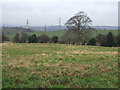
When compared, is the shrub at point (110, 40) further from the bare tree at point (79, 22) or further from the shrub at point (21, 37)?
the shrub at point (21, 37)

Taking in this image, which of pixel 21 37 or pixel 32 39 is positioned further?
pixel 21 37

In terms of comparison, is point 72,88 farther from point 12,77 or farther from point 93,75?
point 12,77

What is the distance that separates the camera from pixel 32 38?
40.6 m

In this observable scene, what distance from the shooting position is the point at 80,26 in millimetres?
39625

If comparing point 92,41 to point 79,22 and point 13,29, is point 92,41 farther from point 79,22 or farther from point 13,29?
point 13,29

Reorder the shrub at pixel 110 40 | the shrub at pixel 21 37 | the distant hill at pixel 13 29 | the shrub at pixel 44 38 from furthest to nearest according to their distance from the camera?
the shrub at pixel 44 38 < the shrub at pixel 21 37 < the distant hill at pixel 13 29 < the shrub at pixel 110 40

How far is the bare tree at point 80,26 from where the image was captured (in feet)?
129

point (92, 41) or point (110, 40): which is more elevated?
point (110, 40)

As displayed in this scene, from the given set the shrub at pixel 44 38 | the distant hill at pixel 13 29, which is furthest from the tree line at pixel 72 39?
the distant hill at pixel 13 29

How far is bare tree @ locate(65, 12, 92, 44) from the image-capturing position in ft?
129

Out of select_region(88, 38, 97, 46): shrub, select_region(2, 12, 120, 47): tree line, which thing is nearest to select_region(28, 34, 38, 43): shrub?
select_region(2, 12, 120, 47): tree line

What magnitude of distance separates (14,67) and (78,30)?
3197 centimetres

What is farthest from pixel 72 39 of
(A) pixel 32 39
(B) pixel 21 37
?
(B) pixel 21 37

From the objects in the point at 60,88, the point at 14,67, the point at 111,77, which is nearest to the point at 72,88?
the point at 60,88
